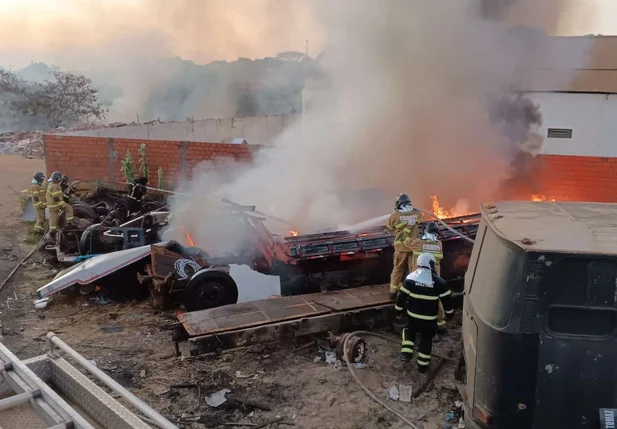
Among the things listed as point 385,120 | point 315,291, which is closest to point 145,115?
point 385,120

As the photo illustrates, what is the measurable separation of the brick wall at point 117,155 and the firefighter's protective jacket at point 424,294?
273 inches

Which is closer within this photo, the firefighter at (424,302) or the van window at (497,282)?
the van window at (497,282)

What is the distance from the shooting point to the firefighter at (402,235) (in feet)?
21.9

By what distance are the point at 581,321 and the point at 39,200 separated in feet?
32.8

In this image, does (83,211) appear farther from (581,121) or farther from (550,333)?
(581,121)

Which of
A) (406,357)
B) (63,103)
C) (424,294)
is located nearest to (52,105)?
(63,103)

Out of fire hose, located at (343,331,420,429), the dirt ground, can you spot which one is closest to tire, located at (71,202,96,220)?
the dirt ground

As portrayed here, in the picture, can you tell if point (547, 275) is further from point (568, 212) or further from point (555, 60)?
point (555, 60)

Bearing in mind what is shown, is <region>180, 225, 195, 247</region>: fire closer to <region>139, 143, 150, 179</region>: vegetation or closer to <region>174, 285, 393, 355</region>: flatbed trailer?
<region>174, 285, 393, 355</region>: flatbed trailer

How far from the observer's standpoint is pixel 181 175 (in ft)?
40.4

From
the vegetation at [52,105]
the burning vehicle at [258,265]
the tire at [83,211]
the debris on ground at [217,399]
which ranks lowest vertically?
the debris on ground at [217,399]

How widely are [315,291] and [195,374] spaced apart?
7.45 ft

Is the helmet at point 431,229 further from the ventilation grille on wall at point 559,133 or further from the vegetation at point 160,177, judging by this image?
the ventilation grille on wall at point 559,133

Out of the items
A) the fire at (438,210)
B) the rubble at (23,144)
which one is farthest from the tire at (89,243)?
the rubble at (23,144)
